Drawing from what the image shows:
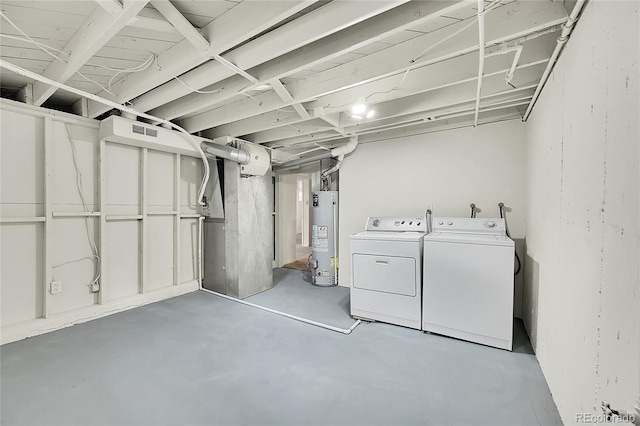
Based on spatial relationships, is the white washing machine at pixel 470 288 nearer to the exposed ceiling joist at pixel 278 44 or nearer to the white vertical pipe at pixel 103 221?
the exposed ceiling joist at pixel 278 44

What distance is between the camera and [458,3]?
1.23 metres

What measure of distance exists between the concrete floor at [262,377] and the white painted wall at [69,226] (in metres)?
0.34

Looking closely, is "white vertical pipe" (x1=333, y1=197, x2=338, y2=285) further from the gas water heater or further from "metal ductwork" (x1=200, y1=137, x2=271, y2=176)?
"metal ductwork" (x1=200, y1=137, x2=271, y2=176)

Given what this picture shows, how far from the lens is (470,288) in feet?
7.38

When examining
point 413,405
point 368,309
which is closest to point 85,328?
point 368,309

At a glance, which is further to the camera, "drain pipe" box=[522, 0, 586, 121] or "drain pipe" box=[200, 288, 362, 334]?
"drain pipe" box=[200, 288, 362, 334]

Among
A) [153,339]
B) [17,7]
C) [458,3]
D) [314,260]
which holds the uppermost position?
[17,7]

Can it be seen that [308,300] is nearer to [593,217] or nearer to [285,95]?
[285,95]

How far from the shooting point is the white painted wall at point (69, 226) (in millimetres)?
2316

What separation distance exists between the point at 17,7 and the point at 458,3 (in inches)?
95.4

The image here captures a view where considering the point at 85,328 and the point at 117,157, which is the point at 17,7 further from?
the point at 85,328

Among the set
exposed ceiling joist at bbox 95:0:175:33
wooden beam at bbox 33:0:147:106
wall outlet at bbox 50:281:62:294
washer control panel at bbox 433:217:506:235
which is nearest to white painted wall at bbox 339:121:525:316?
washer control panel at bbox 433:217:506:235

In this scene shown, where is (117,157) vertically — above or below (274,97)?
below

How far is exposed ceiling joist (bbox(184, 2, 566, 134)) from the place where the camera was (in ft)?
4.55
